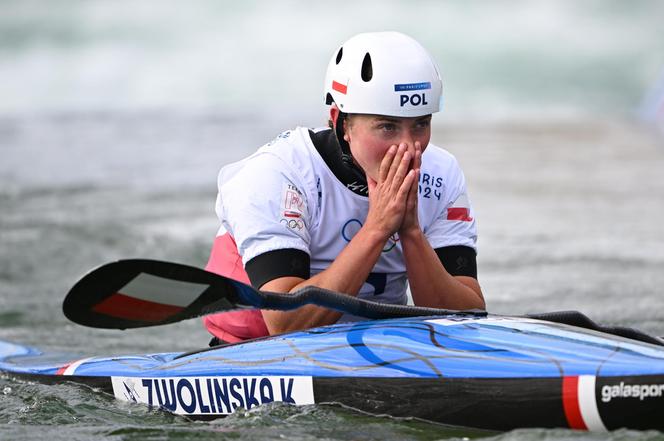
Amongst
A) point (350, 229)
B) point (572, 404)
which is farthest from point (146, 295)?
point (572, 404)

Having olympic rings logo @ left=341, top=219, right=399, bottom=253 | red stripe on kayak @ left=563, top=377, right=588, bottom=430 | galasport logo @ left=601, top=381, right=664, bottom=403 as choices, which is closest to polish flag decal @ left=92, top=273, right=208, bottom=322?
olympic rings logo @ left=341, top=219, right=399, bottom=253

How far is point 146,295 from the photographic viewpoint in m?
4.04

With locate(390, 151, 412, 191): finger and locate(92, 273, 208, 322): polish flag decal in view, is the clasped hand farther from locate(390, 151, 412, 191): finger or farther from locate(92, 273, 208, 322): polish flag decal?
locate(92, 273, 208, 322): polish flag decal

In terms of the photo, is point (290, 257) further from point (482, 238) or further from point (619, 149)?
point (619, 149)

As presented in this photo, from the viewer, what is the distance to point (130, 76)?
25.2 metres

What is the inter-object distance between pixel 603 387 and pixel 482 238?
248 inches

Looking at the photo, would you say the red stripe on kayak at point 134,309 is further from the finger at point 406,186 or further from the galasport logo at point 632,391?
the galasport logo at point 632,391

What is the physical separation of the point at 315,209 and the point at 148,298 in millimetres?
707

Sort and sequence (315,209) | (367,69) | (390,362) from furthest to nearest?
(315,209) → (367,69) → (390,362)

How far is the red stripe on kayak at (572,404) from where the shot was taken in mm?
3484

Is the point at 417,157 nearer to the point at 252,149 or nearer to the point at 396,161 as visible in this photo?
the point at 396,161

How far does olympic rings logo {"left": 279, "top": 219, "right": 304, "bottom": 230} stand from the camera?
4207mm

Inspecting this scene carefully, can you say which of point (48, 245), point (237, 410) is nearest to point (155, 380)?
point (237, 410)

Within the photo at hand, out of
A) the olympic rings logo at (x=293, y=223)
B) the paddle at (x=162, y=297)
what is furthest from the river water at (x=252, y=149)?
the olympic rings logo at (x=293, y=223)
